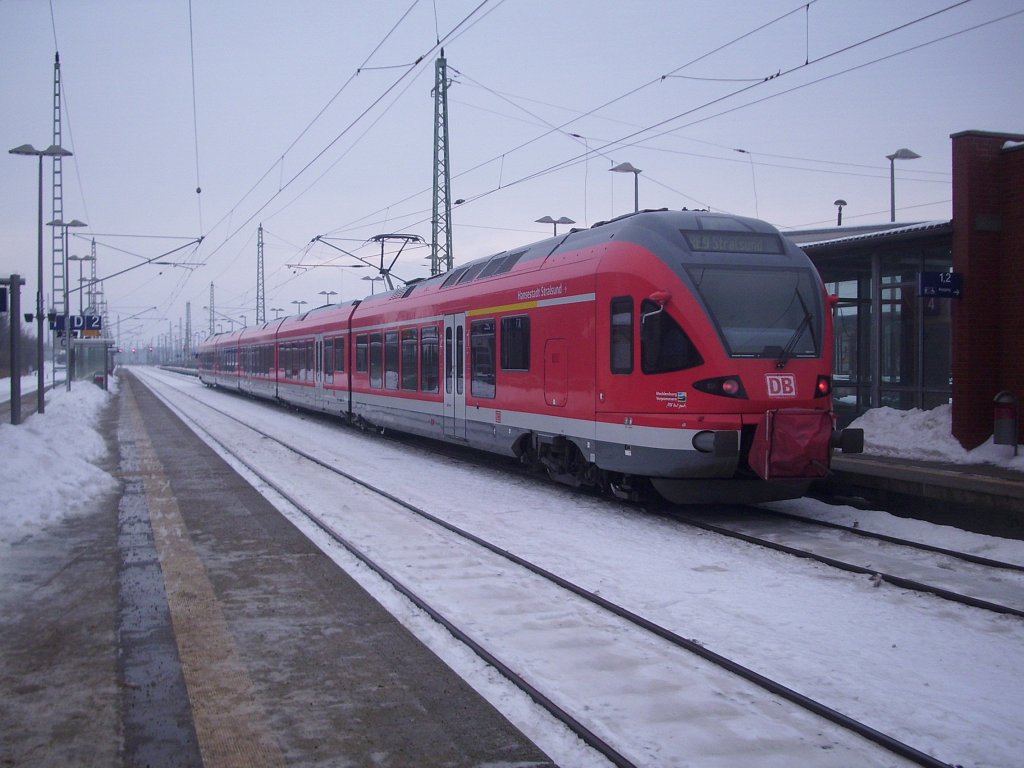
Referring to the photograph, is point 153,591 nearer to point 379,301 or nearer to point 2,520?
point 2,520

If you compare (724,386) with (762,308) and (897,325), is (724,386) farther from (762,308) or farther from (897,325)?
(897,325)

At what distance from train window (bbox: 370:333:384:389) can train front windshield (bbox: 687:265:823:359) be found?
10.7 m

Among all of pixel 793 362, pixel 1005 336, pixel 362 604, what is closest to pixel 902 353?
pixel 1005 336

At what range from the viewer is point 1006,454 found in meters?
12.7

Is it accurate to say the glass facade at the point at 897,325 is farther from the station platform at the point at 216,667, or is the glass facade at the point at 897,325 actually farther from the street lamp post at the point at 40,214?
the street lamp post at the point at 40,214

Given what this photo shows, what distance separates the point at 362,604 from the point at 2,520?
16.0ft

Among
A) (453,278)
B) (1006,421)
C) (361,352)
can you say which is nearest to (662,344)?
(1006,421)

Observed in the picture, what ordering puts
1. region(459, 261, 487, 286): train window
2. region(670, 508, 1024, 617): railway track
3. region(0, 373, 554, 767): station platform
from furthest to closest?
region(459, 261, 487, 286): train window < region(670, 508, 1024, 617): railway track < region(0, 373, 554, 767): station platform

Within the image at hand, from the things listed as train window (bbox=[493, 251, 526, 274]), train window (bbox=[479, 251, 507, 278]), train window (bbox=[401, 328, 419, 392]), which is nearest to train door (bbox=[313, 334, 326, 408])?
train window (bbox=[401, 328, 419, 392])

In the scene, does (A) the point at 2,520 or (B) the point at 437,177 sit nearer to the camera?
(A) the point at 2,520

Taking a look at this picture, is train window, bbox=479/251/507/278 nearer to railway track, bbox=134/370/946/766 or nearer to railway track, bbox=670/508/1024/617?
railway track, bbox=134/370/946/766

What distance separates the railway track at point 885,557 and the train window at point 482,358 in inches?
163

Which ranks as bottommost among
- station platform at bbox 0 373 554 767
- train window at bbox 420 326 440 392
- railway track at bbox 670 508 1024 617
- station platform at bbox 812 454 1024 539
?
station platform at bbox 0 373 554 767

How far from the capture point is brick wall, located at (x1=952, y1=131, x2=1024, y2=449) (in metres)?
13.4
